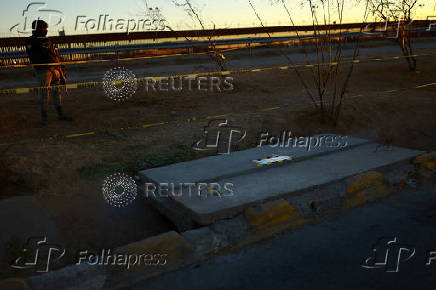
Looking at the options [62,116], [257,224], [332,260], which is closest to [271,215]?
[257,224]

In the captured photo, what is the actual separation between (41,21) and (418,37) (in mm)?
29259

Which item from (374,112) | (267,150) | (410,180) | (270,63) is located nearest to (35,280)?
(267,150)

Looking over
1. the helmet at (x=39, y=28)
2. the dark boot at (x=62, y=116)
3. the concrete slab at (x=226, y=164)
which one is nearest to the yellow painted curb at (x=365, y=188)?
the concrete slab at (x=226, y=164)

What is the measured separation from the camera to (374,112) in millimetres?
8281

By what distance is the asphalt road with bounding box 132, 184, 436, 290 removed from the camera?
2.96 m

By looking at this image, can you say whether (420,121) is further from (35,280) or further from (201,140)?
(35,280)

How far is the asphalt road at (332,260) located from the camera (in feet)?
9.70
